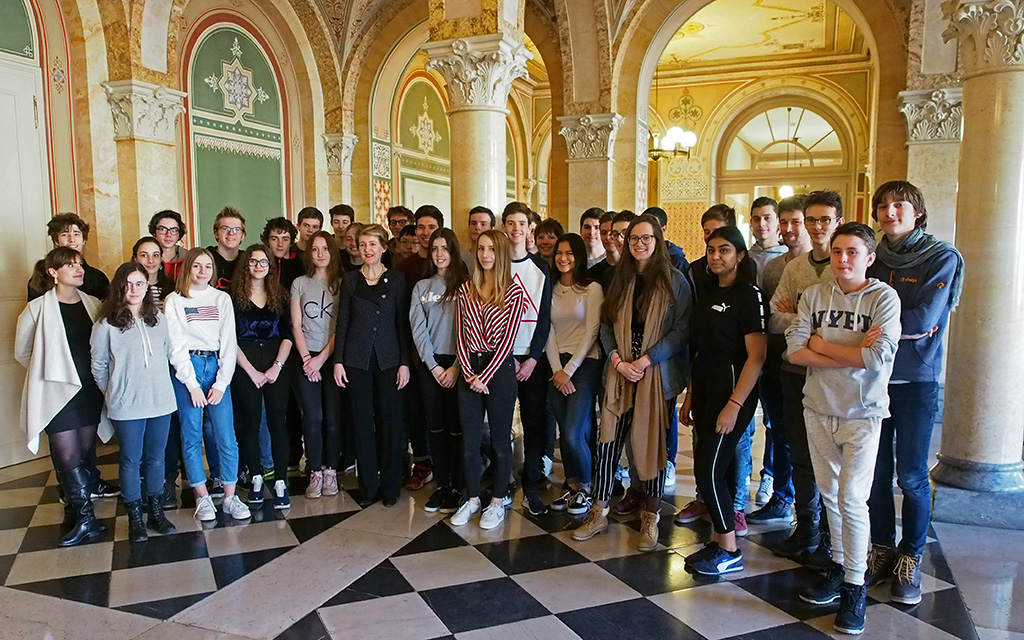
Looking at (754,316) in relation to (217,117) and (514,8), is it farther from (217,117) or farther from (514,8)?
(217,117)

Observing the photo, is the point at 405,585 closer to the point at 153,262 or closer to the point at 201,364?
the point at 201,364

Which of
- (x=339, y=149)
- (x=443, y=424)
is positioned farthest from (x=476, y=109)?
(x=339, y=149)

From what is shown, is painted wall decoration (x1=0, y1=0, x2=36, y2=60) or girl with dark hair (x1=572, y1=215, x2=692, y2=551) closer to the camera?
girl with dark hair (x1=572, y1=215, x2=692, y2=551)

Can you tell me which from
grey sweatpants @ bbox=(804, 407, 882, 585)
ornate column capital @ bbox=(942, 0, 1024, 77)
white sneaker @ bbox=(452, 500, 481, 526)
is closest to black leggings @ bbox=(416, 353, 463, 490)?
white sneaker @ bbox=(452, 500, 481, 526)

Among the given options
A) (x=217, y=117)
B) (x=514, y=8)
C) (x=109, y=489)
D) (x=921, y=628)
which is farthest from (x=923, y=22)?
(x=109, y=489)

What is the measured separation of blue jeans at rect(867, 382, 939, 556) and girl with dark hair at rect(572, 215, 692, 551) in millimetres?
943

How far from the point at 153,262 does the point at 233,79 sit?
4582mm

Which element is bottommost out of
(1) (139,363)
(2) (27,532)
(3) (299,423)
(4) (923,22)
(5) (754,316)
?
(2) (27,532)

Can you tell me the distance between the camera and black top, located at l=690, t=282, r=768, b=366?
312 centimetres

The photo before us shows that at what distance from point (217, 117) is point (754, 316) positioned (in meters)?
6.54

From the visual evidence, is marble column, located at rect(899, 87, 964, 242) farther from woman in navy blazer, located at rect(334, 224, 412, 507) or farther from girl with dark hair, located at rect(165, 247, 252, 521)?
girl with dark hair, located at rect(165, 247, 252, 521)

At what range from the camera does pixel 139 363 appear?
3619mm

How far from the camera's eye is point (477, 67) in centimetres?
479

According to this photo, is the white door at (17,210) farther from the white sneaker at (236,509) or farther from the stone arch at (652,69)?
the stone arch at (652,69)
